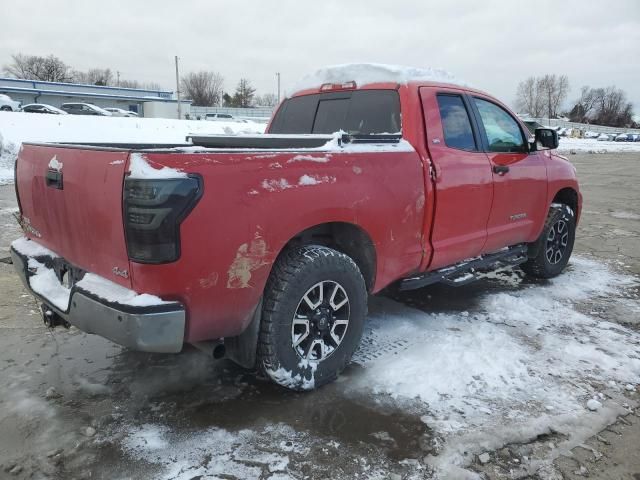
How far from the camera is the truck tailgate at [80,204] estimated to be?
8.18 feet

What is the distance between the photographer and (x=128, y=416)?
2883 mm

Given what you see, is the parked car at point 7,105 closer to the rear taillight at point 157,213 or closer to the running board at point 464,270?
the running board at point 464,270

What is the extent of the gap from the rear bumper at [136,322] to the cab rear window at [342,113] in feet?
7.28

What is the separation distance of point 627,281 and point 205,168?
16.9 feet

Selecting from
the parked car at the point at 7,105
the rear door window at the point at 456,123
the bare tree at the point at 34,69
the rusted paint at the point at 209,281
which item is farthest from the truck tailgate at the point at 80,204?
the bare tree at the point at 34,69

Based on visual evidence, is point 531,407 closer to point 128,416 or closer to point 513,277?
point 128,416

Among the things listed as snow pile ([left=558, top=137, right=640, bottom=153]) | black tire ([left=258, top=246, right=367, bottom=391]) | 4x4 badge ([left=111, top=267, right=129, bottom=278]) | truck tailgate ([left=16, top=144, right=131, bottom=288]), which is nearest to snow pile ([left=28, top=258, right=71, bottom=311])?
truck tailgate ([left=16, top=144, right=131, bottom=288])

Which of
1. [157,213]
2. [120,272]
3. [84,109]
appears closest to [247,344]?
[120,272]

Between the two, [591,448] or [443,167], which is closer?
[591,448]

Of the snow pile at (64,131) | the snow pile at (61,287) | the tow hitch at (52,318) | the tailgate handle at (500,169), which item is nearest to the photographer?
the snow pile at (61,287)

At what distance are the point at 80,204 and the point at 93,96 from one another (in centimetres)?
6633

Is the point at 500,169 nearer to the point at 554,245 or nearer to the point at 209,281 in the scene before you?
the point at 554,245

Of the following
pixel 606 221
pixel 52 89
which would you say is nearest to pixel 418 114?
pixel 606 221

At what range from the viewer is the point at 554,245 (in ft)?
18.8
